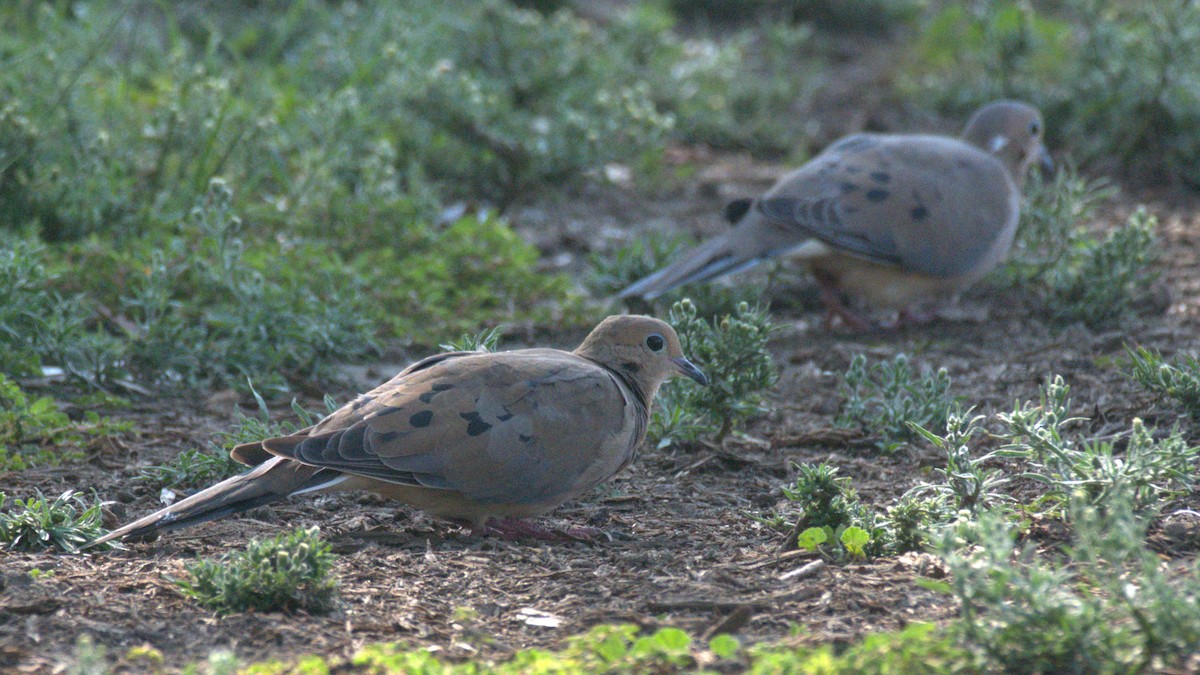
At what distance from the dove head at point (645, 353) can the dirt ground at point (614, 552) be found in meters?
0.37

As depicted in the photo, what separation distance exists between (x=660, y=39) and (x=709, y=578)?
19.4 ft

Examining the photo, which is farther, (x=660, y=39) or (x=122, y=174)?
(x=660, y=39)

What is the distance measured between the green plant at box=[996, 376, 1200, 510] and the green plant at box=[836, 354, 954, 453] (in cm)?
93

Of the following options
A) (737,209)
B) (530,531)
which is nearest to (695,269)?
(737,209)

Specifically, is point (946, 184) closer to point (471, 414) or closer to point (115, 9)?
point (471, 414)

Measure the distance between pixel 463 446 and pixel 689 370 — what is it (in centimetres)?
91

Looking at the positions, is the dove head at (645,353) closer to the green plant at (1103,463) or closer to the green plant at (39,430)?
the green plant at (1103,463)

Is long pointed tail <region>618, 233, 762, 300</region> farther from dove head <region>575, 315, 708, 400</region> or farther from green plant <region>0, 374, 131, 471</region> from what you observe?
green plant <region>0, 374, 131, 471</region>

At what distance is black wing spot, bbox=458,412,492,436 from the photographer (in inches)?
148

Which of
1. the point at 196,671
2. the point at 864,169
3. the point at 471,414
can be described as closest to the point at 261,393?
the point at 471,414

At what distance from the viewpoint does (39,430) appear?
14.6 feet

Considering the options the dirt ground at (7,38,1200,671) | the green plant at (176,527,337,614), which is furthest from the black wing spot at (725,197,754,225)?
the green plant at (176,527,337,614)

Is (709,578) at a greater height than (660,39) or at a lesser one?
lesser

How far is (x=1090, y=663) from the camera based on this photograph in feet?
8.42
